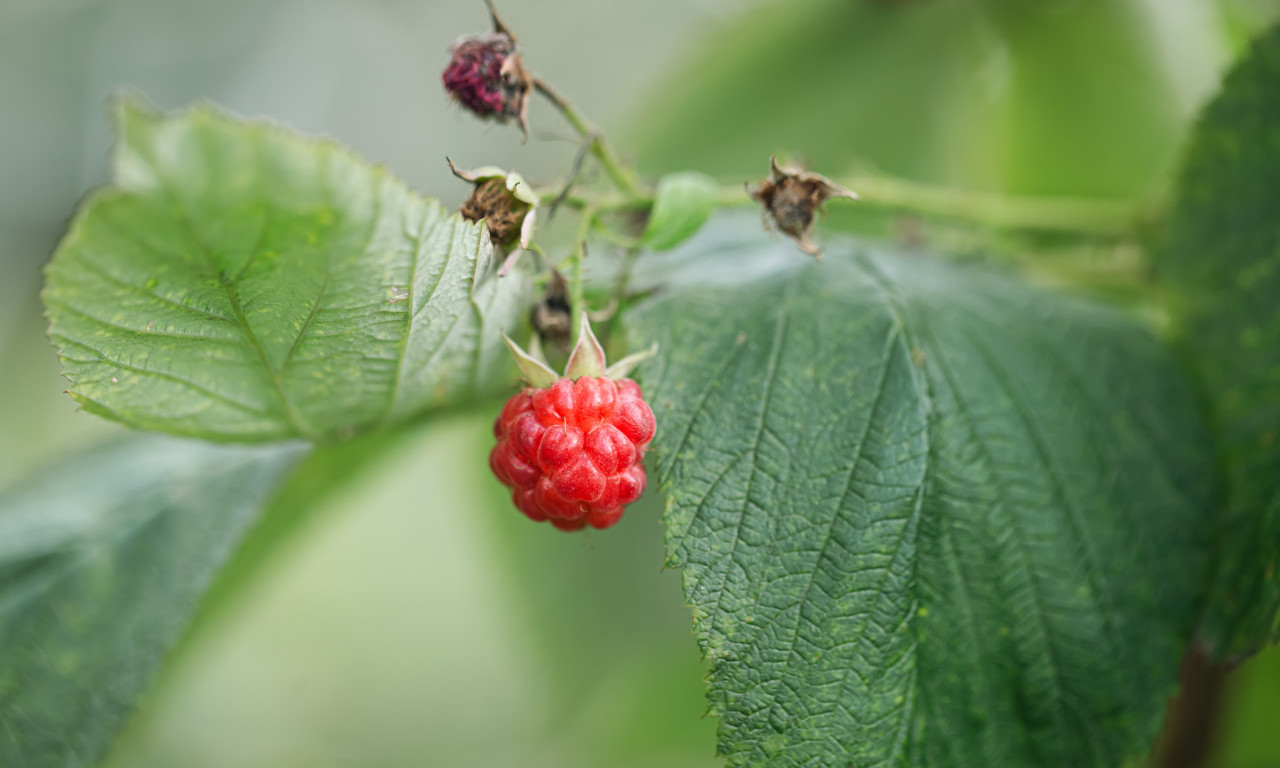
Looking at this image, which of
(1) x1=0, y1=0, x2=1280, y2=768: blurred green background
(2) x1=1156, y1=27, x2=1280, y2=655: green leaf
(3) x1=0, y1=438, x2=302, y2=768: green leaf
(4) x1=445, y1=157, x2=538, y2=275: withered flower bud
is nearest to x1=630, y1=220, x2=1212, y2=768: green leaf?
(2) x1=1156, y1=27, x2=1280, y2=655: green leaf

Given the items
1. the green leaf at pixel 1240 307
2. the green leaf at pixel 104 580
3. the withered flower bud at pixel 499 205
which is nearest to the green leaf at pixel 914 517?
the green leaf at pixel 1240 307

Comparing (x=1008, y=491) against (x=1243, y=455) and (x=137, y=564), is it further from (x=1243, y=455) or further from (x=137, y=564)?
(x=137, y=564)

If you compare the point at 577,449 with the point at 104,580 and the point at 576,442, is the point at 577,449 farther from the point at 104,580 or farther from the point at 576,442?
the point at 104,580

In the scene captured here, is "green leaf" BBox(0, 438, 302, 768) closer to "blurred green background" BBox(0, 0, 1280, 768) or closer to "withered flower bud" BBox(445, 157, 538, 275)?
"blurred green background" BBox(0, 0, 1280, 768)

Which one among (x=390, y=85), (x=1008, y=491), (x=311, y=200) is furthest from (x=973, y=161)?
(x=390, y=85)

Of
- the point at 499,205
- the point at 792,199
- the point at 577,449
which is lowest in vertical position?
the point at 577,449

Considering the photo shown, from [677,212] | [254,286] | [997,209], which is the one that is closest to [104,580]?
[254,286]
